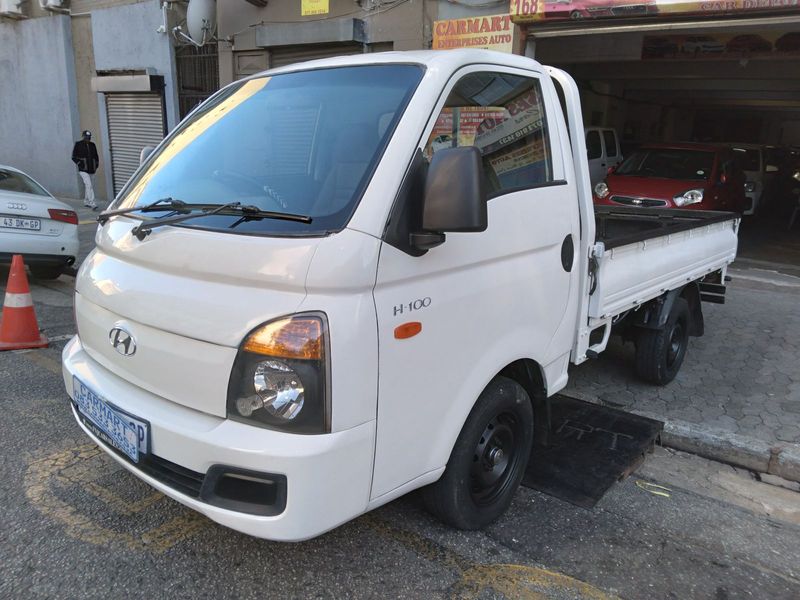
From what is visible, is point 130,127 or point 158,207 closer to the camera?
point 158,207

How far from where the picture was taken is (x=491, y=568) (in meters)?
2.63

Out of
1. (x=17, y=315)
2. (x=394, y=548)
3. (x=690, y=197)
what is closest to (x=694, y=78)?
(x=690, y=197)

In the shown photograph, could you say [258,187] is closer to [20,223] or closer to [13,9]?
[20,223]

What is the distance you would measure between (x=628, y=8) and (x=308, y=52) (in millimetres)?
6013

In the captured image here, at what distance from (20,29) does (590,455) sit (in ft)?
60.7

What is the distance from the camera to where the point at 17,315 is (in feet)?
16.8

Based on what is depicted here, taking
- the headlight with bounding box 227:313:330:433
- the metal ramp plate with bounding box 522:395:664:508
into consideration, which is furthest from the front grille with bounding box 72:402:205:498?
the metal ramp plate with bounding box 522:395:664:508

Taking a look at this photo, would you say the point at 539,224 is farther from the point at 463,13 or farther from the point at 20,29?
the point at 20,29

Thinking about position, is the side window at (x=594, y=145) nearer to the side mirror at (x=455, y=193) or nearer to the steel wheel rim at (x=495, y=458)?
the steel wheel rim at (x=495, y=458)

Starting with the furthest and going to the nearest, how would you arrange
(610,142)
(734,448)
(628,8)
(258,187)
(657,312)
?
(610,142) → (628,8) → (657,312) → (734,448) → (258,187)

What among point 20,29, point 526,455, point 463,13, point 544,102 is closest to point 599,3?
point 463,13

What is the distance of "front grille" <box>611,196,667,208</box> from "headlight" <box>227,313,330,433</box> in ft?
27.9

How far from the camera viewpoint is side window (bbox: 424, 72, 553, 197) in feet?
8.49

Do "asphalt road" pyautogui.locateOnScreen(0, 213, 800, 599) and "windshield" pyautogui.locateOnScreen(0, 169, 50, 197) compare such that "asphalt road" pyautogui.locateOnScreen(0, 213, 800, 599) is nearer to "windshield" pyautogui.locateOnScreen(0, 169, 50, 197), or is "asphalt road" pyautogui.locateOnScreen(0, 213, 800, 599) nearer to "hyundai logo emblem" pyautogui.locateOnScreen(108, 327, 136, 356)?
"hyundai logo emblem" pyautogui.locateOnScreen(108, 327, 136, 356)
